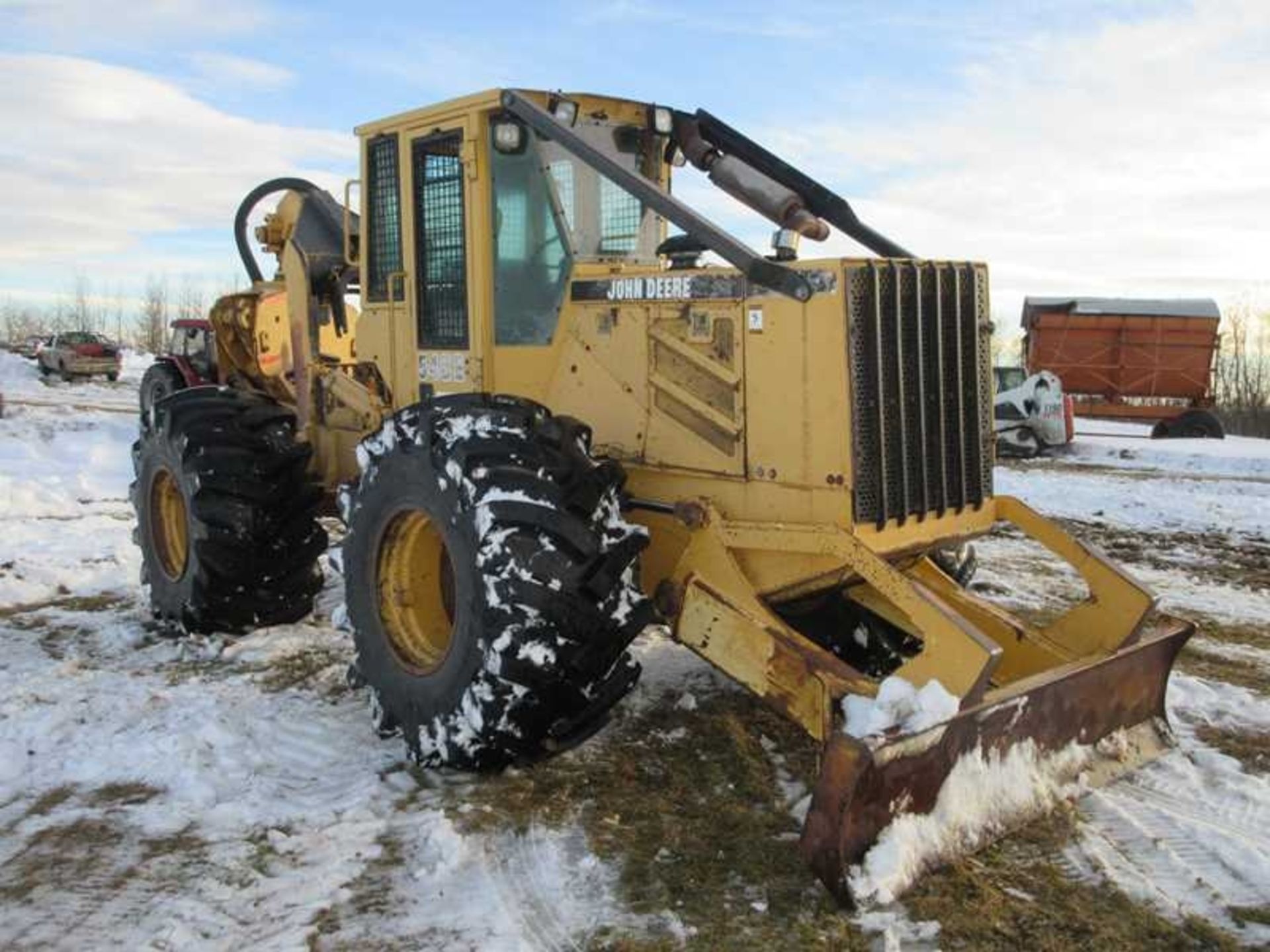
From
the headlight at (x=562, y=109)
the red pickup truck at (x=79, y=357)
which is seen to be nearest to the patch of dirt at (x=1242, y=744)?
the headlight at (x=562, y=109)

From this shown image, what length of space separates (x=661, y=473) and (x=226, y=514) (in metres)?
2.92

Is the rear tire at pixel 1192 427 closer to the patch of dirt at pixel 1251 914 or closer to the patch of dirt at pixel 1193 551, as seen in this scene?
the patch of dirt at pixel 1193 551

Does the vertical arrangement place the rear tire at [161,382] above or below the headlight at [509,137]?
below

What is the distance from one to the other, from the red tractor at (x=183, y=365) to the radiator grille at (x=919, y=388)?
12670 millimetres

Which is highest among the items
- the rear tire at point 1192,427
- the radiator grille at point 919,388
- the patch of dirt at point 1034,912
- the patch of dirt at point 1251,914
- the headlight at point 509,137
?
the headlight at point 509,137

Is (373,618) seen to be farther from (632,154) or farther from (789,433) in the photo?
(632,154)

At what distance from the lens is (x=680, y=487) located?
16.6 feet

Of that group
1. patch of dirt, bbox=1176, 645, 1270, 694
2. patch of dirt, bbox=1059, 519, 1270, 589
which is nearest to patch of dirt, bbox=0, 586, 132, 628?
patch of dirt, bbox=1176, 645, 1270, 694

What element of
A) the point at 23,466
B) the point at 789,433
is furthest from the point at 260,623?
the point at 23,466

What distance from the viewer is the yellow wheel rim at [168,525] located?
7.24 metres

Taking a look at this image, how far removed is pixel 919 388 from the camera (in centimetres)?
481

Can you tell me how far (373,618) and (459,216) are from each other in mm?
2077

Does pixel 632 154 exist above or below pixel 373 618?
above

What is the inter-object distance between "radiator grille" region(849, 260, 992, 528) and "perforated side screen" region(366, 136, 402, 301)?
2814 millimetres
